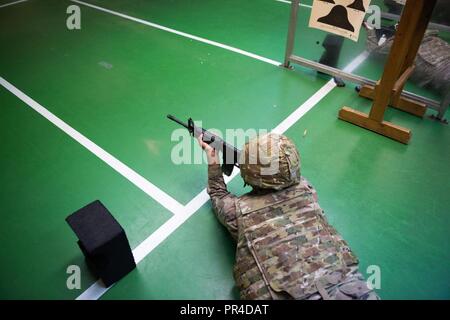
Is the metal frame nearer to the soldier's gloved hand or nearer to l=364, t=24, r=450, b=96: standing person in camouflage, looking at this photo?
l=364, t=24, r=450, b=96: standing person in camouflage

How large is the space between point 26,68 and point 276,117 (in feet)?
11.1

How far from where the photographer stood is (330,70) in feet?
13.0

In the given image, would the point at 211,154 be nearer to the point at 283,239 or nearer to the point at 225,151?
the point at 225,151

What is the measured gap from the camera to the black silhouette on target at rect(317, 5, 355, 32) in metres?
3.43

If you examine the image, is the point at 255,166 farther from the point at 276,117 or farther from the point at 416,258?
the point at 276,117

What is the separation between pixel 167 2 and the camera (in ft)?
20.3

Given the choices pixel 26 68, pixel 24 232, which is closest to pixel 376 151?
pixel 24 232

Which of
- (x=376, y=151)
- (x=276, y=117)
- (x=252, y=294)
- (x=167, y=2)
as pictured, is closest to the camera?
(x=252, y=294)

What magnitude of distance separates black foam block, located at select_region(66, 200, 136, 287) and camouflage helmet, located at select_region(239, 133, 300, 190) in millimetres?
854

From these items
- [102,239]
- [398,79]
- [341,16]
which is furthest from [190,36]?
[102,239]

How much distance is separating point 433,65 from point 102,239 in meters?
3.94

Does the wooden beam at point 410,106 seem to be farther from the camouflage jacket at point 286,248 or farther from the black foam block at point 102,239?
the black foam block at point 102,239

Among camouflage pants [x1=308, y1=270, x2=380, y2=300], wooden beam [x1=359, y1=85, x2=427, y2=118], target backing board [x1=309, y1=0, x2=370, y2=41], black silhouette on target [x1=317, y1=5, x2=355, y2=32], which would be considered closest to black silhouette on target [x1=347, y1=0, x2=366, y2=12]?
target backing board [x1=309, y1=0, x2=370, y2=41]
